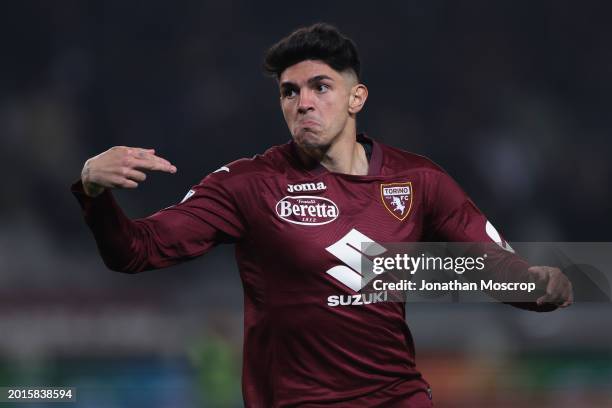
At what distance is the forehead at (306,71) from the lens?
3383mm

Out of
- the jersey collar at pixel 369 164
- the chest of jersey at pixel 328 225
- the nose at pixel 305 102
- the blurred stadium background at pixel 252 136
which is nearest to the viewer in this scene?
the chest of jersey at pixel 328 225

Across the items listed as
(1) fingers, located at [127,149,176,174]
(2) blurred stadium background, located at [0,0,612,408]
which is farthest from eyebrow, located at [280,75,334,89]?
(2) blurred stadium background, located at [0,0,612,408]

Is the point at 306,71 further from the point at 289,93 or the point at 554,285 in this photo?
the point at 554,285

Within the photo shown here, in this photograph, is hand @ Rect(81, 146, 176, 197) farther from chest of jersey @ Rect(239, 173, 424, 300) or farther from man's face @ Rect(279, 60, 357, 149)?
man's face @ Rect(279, 60, 357, 149)

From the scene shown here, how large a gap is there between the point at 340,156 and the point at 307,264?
49 cm

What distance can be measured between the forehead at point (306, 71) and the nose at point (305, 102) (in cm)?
5

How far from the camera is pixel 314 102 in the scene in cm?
335

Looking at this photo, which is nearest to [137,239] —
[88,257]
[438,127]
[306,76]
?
[306,76]

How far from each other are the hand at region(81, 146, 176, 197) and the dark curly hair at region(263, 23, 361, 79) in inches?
35.9

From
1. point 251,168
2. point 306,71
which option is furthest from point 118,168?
point 306,71

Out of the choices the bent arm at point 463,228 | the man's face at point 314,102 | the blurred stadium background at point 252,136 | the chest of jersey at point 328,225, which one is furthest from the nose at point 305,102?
the blurred stadium background at point 252,136

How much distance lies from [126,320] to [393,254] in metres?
5.04

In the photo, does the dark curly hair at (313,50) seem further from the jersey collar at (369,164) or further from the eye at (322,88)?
the jersey collar at (369,164)

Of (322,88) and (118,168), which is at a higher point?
(322,88)
